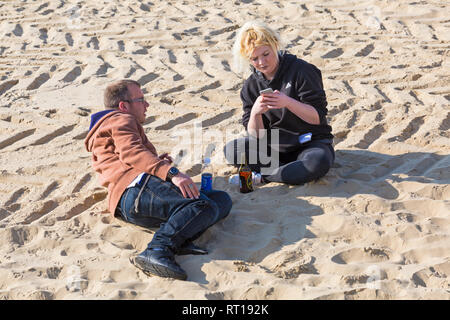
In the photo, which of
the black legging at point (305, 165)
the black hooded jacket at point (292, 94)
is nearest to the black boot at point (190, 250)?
the black legging at point (305, 165)

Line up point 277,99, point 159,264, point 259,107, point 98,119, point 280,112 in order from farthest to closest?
point 280,112
point 259,107
point 277,99
point 98,119
point 159,264

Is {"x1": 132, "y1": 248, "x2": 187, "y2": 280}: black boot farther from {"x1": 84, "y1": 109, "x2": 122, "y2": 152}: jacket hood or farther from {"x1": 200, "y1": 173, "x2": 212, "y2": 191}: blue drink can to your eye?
{"x1": 84, "y1": 109, "x2": 122, "y2": 152}: jacket hood

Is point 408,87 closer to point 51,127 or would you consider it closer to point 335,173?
point 335,173

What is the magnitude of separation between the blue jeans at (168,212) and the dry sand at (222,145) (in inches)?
4.2

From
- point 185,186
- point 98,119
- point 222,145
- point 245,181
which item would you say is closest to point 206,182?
point 245,181

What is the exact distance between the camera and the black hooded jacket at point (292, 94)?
356 cm

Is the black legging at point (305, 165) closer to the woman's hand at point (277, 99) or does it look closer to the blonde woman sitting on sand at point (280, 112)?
the blonde woman sitting on sand at point (280, 112)

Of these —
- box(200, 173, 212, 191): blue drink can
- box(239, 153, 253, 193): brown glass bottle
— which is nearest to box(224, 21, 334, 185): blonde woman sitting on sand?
box(239, 153, 253, 193): brown glass bottle

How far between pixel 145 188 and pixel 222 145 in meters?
1.40

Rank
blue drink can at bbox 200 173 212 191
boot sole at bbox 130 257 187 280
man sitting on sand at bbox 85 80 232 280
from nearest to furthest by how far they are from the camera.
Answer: boot sole at bbox 130 257 187 280, man sitting on sand at bbox 85 80 232 280, blue drink can at bbox 200 173 212 191

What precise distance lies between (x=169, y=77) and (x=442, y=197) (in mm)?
2981

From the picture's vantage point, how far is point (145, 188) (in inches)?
118

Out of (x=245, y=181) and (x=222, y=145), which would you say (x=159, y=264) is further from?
(x=222, y=145)

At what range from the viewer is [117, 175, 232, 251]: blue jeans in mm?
2857
